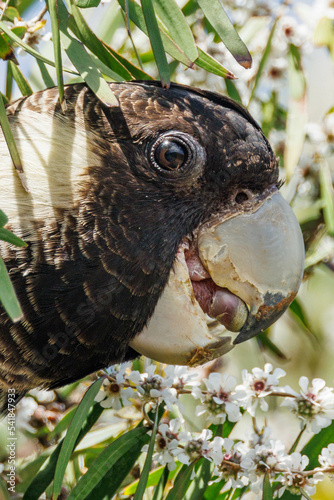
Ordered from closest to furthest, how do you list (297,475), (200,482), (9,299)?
(9,299), (297,475), (200,482)

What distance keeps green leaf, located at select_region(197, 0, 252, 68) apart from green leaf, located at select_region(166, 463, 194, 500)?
0.85 metres

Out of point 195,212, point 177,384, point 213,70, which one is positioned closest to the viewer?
point 213,70

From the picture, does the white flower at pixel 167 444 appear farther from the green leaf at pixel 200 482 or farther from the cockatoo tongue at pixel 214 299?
the cockatoo tongue at pixel 214 299

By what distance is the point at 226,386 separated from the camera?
1.34 metres

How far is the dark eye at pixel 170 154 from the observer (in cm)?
123

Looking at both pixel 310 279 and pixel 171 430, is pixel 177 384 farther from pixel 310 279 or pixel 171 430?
pixel 310 279

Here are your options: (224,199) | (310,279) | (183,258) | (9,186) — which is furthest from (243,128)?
(310,279)

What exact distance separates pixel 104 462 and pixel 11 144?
70 centimetres

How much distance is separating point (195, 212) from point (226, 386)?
0.41 meters

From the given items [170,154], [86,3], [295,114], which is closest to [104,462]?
[170,154]

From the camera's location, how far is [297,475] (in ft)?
4.02

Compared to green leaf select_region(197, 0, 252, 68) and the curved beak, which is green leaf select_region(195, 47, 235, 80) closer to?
green leaf select_region(197, 0, 252, 68)

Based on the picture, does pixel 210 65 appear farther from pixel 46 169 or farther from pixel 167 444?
pixel 167 444

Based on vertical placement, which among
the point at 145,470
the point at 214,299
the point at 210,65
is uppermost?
the point at 210,65
